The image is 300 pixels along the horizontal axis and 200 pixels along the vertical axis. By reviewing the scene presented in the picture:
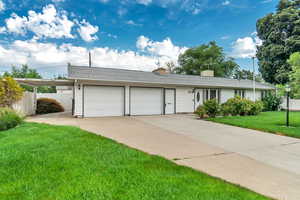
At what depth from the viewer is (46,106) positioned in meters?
15.1

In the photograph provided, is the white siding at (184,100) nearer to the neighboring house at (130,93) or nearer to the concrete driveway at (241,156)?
the neighboring house at (130,93)

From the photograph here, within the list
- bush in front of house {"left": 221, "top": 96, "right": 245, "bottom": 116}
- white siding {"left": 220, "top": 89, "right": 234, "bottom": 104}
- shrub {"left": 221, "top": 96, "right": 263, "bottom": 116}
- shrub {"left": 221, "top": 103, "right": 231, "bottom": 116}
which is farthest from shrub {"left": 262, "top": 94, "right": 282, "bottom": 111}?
shrub {"left": 221, "top": 103, "right": 231, "bottom": 116}

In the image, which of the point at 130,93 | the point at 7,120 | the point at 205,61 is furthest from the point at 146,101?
the point at 205,61

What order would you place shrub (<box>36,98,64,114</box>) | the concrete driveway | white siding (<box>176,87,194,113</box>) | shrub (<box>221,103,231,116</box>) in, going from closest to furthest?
the concrete driveway < shrub (<box>221,103,231,116</box>) < shrub (<box>36,98,64,114</box>) < white siding (<box>176,87,194,113</box>)

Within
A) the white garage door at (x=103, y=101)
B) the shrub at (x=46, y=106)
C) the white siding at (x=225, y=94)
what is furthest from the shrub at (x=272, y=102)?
the shrub at (x=46, y=106)

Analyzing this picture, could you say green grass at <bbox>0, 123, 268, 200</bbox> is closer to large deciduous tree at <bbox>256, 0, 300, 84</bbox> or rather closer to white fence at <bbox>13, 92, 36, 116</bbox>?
white fence at <bbox>13, 92, 36, 116</bbox>

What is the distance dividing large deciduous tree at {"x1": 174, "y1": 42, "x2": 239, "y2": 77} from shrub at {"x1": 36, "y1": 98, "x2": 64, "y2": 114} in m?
25.1

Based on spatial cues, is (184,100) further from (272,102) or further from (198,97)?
(272,102)

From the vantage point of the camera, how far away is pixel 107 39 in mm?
17953

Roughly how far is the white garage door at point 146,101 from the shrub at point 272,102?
11.0 m

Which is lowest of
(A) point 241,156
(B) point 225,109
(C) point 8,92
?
(A) point 241,156

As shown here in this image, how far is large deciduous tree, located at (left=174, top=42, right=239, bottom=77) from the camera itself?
3391 centimetres

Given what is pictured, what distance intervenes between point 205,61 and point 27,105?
29.1 meters

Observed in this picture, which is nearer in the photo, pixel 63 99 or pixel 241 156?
pixel 241 156
